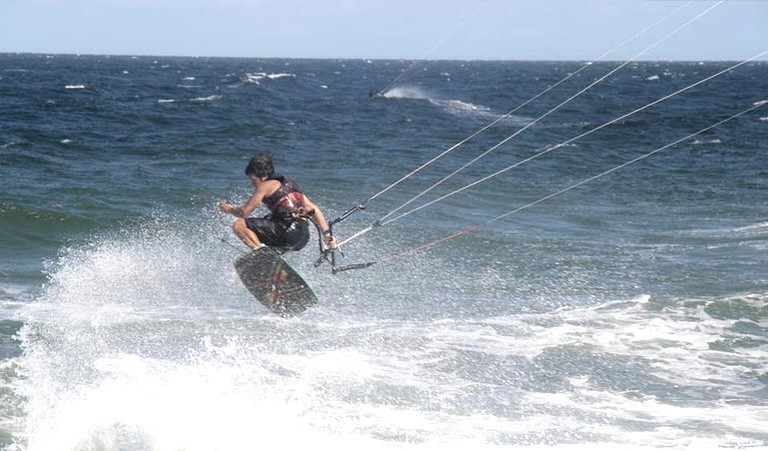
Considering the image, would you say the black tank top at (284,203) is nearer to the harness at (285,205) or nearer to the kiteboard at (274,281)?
the harness at (285,205)

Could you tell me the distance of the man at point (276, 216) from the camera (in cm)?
949

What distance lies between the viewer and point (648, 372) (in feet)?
34.9

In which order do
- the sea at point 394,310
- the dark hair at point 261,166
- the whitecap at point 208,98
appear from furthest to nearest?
the whitecap at point 208,98, the dark hair at point 261,166, the sea at point 394,310

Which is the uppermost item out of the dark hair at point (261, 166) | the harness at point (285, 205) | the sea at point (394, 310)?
the dark hair at point (261, 166)

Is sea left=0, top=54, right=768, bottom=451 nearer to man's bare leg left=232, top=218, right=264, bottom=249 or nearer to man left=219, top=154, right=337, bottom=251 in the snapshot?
man left=219, top=154, right=337, bottom=251

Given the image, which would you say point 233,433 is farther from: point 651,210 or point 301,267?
point 651,210

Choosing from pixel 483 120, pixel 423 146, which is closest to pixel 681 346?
pixel 423 146

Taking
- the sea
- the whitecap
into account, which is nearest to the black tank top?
the sea

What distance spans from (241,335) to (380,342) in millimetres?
1523

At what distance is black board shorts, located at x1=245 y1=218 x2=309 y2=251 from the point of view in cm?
958

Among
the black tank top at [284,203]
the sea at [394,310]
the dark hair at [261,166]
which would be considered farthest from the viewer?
the black tank top at [284,203]

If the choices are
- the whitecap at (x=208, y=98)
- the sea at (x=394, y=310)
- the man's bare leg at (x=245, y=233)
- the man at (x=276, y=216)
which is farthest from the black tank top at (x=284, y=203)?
the whitecap at (x=208, y=98)

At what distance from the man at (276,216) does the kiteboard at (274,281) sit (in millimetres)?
139

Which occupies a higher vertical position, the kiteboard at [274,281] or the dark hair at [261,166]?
the dark hair at [261,166]
